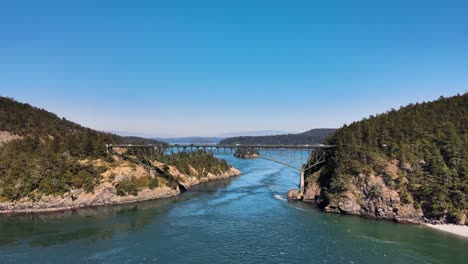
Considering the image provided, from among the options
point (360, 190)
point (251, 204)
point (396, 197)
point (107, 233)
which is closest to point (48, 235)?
point (107, 233)

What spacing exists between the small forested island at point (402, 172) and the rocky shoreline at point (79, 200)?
42071mm

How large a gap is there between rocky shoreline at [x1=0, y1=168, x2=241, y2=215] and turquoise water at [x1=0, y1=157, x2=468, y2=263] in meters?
4.22

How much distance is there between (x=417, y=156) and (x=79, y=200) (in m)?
76.5

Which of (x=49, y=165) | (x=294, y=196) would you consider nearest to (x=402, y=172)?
(x=294, y=196)

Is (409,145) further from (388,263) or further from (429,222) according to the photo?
(388,263)

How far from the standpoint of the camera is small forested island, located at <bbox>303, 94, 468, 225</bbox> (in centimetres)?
5772

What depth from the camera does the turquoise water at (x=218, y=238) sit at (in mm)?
42156

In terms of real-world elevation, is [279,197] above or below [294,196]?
below

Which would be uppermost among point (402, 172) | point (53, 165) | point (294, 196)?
point (53, 165)

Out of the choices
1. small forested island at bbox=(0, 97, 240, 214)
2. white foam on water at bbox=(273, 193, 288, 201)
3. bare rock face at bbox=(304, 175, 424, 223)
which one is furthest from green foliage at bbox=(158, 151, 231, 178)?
bare rock face at bbox=(304, 175, 424, 223)

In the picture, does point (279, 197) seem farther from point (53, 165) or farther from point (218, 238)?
point (53, 165)

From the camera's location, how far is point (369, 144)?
7175cm

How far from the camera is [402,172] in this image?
6431 centimetres

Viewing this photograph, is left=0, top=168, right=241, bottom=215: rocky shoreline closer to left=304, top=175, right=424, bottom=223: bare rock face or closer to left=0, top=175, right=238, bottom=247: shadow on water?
left=0, top=175, right=238, bottom=247: shadow on water
